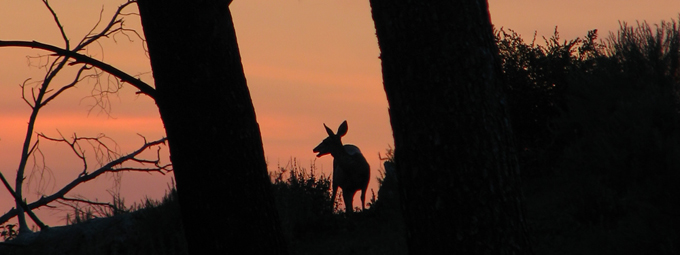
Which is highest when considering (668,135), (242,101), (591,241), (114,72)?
(114,72)

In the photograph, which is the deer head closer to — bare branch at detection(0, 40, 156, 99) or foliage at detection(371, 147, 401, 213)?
foliage at detection(371, 147, 401, 213)

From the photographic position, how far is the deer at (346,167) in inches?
639

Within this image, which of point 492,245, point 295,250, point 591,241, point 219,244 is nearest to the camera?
point 492,245

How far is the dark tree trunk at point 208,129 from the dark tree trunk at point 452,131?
1.81 metres

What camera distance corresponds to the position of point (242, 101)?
20.1ft

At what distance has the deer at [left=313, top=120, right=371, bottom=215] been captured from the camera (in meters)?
16.2

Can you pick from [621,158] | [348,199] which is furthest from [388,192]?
[621,158]

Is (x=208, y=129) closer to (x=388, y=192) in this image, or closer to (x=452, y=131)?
(x=452, y=131)

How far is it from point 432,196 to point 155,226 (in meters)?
11.3

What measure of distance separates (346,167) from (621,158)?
26.6ft

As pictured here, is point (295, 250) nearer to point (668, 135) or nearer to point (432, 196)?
point (668, 135)

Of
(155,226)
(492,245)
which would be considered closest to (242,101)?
(492,245)

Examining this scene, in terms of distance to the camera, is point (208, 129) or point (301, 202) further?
point (301, 202)

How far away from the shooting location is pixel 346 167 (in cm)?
1620
